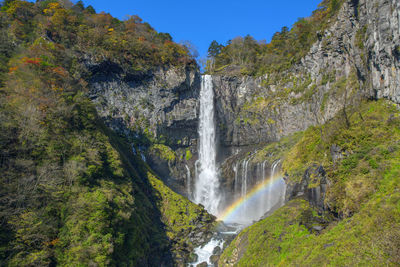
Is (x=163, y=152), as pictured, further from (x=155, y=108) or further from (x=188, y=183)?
(x=155, y=108)

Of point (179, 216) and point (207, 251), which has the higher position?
point (179, 216)

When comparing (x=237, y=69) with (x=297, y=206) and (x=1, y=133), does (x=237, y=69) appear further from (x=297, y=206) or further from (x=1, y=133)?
(x=1, y=133)

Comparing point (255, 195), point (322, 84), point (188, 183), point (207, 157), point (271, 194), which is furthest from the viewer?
point (207, 157)

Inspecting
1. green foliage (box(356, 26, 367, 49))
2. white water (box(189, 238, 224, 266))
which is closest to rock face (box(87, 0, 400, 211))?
green foliage (box(356, 26, 367, 49))

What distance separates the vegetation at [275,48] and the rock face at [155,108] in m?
12.1

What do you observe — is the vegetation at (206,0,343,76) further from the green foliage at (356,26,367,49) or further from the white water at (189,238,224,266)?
the white water at (189,238,224,266)

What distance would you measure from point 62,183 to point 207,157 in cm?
2641

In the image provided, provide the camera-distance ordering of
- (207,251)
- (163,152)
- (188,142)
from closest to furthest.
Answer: (207,251), (163,152), (188,142)

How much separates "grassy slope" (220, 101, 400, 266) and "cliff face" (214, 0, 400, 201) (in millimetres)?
3078

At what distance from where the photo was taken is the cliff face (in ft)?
52.6

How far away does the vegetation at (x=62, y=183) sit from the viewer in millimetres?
13445

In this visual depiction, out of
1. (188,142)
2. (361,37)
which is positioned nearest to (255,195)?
(188,142)

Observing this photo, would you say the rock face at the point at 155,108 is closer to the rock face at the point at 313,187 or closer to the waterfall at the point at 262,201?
the waterfall at the point at 262,201

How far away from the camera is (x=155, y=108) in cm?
3891
